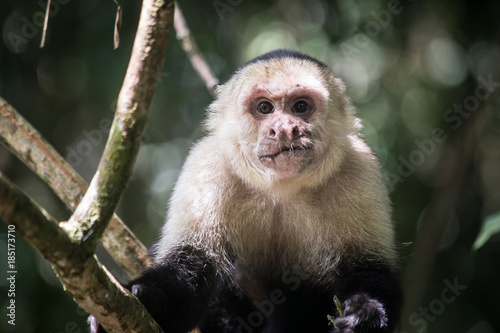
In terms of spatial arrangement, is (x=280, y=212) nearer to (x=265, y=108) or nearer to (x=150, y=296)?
(x=265, y=108)

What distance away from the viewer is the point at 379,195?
4.12 meters

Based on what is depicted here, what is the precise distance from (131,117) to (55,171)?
1.87 meters

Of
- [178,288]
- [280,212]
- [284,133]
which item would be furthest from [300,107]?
[178,288]

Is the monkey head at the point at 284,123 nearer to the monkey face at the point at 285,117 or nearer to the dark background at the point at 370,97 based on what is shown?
the monkey face at the point at 285,117

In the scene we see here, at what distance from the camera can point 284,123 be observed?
379cm

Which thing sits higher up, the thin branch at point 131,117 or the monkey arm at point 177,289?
the thin branch at point 131,117

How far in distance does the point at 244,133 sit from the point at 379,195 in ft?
3.60

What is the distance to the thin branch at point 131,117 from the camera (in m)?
2.35

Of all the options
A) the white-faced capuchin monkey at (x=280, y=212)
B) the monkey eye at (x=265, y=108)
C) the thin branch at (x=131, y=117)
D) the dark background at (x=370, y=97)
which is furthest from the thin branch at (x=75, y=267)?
the dark background at (x=370, y=97)

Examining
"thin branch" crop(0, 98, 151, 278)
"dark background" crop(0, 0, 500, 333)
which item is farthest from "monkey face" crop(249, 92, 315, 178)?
"dark background" crop(0, 0, 500, 333)

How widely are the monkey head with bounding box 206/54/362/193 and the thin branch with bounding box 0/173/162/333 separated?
4.74 feet

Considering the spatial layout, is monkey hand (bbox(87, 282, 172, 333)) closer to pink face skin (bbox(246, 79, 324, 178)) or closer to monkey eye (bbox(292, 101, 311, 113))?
pink face skin (bbox(246, 79, 324, 178))

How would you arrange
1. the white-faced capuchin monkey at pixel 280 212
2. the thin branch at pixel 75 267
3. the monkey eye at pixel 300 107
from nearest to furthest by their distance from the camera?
the thin branch at pixel 75 267 < the white-faced capuchin monkey at pixel 280 212 < the monkey eye at pixel 300 107

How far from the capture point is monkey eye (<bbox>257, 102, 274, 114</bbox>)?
408 cm
